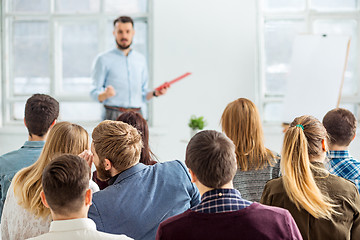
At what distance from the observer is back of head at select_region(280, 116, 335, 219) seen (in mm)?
1774

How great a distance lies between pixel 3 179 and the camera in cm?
231

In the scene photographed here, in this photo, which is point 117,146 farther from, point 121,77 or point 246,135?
point 121,77

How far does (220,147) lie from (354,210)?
2.41 feet

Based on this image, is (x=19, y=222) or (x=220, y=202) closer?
(x=220, y=202)

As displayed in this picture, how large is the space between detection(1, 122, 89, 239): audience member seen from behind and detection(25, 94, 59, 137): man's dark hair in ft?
2.00

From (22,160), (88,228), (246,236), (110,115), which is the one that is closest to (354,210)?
(246,236)

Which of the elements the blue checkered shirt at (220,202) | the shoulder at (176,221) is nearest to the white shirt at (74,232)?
the shoulder at (176,221)

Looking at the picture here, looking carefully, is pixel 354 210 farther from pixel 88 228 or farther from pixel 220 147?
pixel 88 228

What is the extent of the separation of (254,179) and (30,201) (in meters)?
1.06

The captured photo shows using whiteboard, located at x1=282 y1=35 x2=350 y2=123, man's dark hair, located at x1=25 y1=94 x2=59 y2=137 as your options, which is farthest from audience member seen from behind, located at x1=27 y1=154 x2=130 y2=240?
whiteboard, located at x1=282 y1=35 x2=350 y2=123

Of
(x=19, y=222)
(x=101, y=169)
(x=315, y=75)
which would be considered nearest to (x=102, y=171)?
(x=101, y=169)

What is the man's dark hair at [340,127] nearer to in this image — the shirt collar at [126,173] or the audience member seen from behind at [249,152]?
the audience member seen from behind at [249,152]

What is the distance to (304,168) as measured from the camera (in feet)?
6.07

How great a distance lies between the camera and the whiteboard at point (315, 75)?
472cm
